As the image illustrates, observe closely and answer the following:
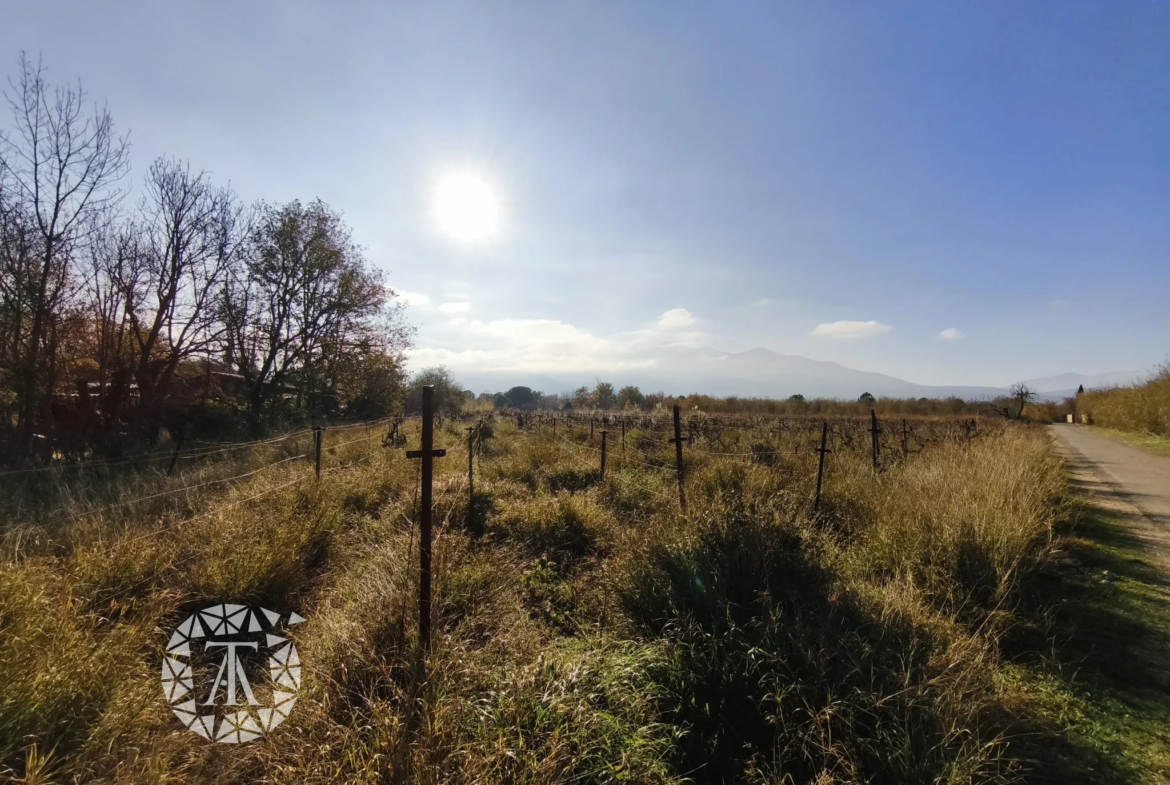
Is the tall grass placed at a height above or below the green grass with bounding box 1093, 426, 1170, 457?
above

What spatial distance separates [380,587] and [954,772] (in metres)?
3.54

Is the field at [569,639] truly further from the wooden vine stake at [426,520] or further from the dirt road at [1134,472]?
the dirt road at [1134,472]

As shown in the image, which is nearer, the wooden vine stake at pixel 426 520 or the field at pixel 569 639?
the field at pixel 569 639

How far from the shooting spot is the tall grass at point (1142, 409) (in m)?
17.7

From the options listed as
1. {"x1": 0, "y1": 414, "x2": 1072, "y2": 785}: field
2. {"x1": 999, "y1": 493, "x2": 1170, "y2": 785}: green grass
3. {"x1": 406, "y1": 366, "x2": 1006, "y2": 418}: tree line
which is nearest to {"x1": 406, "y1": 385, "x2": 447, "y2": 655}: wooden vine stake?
{"x1": 0, "y1": 414, "x2": 1072, "y2": 785}: field

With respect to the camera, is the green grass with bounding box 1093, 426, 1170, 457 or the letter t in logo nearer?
the letter t in logo

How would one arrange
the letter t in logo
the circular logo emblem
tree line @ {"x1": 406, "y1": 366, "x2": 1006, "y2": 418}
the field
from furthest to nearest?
tree line @ {"x1": 406, "y1": 366, "x2": 1006, "y2": 418}, the letter t in logo, the circular logo emblem, the field

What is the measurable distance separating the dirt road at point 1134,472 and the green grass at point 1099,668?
132 inches

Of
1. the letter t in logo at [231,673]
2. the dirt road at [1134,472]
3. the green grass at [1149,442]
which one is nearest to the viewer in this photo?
the letter t in logo at [231,673]

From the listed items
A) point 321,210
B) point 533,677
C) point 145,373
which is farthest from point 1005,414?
point 145,373

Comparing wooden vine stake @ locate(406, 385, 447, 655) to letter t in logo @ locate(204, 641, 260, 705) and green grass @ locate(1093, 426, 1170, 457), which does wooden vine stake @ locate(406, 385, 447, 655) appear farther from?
green grass @ locate(1093, 426, 1170, 457)

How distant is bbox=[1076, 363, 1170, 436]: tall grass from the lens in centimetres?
1765

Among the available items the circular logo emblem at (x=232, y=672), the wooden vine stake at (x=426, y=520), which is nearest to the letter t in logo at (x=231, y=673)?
the circular logo emblem at (x=232, y=672)

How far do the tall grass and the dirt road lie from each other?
3649 millimetres
